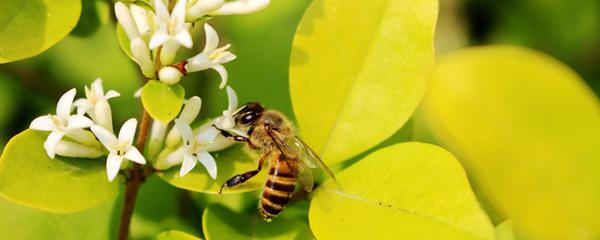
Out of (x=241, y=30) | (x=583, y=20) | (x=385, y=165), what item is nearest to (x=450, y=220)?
(x=385, y=165)

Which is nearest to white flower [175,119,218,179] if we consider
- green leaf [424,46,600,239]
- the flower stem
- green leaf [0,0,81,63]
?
the flower stem

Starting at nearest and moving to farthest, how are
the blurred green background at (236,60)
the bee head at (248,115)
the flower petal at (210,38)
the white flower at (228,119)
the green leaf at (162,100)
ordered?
1. the green leaf at (162,100)
2. the flower petal at (210,38)
3. the white flower at (228,119)
4. the bee head at (248,115)
5. the blurred green background at (236,60)

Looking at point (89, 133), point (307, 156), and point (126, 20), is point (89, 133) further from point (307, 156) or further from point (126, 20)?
point (307, 156)

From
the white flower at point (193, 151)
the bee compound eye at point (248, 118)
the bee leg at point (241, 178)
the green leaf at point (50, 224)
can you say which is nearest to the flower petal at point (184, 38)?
the white flower at point (193, 151)

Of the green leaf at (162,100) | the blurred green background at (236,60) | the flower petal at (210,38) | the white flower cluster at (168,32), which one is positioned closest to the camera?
the green leaf at (162,100)

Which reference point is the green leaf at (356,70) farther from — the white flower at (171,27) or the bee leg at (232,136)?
the white flower at (171,27)

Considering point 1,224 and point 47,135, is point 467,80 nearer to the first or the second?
point 47,135

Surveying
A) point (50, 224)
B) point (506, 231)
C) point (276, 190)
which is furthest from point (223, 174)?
point (506, 231)
